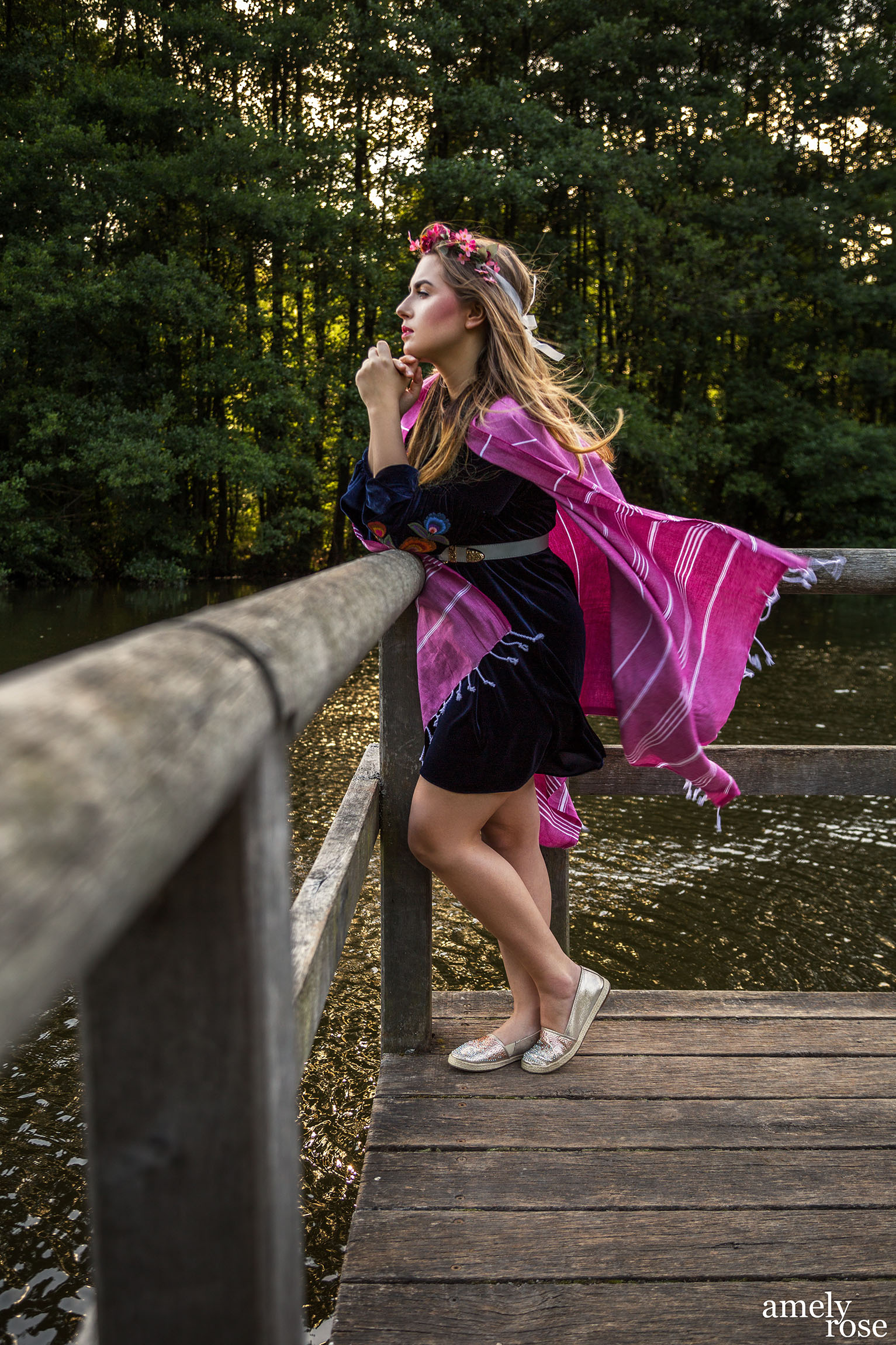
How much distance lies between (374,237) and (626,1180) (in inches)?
810

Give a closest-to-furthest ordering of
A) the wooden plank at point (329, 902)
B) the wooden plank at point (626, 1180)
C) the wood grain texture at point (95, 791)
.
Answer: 1. the wood grain texture at point (95, 791)
2. the wooden plank at point (329, 902)
3. the wooden plank at point (626, 1180)

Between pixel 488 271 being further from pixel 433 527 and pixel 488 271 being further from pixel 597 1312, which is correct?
pixel 597 1312

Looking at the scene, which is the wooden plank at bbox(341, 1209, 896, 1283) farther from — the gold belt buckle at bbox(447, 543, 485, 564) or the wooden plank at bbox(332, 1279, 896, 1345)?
the gold belt buckle at bbox(447, 543, 485, 564)

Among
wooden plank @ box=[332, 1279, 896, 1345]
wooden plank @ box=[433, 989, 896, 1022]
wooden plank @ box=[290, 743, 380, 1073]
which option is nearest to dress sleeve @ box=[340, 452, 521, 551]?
wooden plank @ box=[290, 743, 380, 1073]

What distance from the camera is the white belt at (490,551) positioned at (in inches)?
79.8

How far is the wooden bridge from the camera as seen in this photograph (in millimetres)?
387

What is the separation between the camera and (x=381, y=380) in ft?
6.86

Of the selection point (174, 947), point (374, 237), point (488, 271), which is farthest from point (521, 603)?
point (374, 237)

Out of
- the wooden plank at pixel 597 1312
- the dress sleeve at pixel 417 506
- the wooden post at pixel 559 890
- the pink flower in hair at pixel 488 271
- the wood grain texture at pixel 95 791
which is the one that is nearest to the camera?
the wood grain texture at pixel 95 791

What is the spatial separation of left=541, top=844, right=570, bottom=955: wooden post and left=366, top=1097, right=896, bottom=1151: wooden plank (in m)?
0.62

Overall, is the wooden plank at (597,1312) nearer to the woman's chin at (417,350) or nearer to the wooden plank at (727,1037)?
the wooden plank at (727,1037)

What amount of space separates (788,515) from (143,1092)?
2587 centimetres

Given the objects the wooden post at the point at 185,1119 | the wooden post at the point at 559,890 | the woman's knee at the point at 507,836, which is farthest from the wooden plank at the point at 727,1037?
the wooden post at the point at 185,1119

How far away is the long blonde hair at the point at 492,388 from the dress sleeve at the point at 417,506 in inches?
3.1
